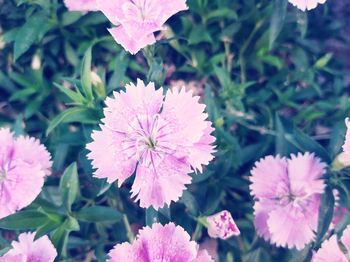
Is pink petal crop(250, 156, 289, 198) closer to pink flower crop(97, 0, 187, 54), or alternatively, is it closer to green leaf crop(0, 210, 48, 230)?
pink flower crop(97, 0, 187, 54)

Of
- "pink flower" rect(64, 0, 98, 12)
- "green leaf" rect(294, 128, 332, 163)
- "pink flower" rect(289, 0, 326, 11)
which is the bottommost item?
"green leaf" rect(294, 128, 332, 163)

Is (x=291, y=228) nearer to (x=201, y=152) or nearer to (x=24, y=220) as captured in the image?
(x=201, y=152)

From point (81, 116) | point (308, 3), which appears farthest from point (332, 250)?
point (81, 116)

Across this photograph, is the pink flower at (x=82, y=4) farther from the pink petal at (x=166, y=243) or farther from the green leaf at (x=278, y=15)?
the pink petal at (x=166, y=243)

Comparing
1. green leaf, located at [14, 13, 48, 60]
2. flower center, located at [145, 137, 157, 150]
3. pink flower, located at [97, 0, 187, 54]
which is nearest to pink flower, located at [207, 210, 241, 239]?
flower center, located at [145, 137, 157, 150]

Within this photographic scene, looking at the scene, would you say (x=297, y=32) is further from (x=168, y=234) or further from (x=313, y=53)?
(x=168, y=234)

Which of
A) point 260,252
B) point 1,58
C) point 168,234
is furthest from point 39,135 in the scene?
point 260,252
